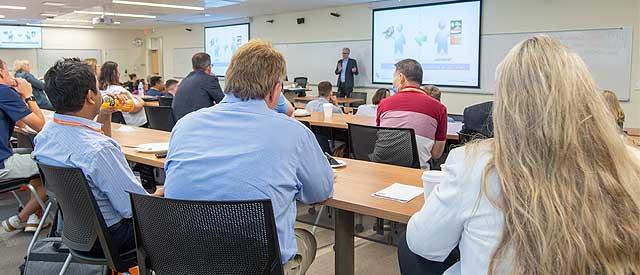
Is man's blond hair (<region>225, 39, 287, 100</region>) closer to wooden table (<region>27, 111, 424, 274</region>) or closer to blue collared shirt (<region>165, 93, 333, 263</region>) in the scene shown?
blue collared shirt (<region>165, 93, 333, 263</region>)

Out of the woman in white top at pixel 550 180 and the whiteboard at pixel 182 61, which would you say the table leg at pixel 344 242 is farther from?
the whiteboard at pixel 182 61

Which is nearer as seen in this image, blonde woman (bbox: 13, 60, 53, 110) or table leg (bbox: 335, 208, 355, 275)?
table leg (bbox: 335, 208, 355, 275)

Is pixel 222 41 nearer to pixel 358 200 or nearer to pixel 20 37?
pixel 20 37

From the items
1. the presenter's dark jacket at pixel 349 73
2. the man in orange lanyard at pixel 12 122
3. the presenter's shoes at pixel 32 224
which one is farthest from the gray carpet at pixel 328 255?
the presenter's dark jacket at pixel 349 73

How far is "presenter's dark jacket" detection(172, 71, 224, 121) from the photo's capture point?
440cm

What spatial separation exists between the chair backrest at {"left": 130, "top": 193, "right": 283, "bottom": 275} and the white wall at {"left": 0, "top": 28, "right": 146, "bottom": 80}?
54.2 ft

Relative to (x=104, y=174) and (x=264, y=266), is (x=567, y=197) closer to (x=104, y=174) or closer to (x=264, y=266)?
(x=264, y=266)

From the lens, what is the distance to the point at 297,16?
11.9 meters

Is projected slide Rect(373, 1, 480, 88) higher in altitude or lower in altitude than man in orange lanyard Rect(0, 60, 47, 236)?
higher

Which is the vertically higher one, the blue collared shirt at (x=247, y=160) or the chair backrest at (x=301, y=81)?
the chair backrest at (x=301, y=81)

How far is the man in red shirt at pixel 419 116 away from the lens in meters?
3.28

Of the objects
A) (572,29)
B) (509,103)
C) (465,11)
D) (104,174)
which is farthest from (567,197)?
(465,11)

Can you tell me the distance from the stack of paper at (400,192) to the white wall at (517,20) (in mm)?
6689

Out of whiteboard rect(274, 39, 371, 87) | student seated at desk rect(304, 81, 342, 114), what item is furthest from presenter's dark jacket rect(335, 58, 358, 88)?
student seated at desk rect(304, 81, 342, 114)
